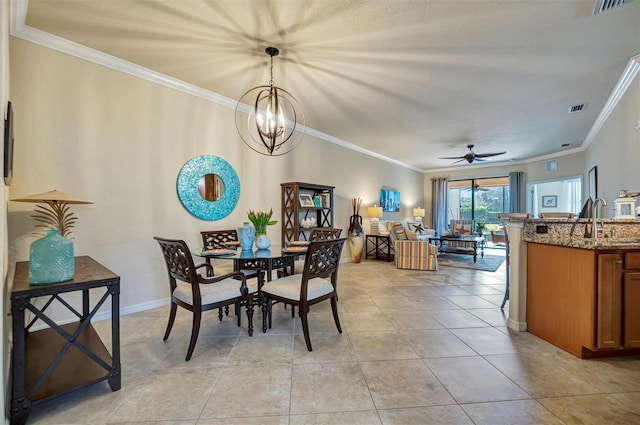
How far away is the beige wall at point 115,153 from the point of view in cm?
230

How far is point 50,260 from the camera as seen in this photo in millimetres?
1461

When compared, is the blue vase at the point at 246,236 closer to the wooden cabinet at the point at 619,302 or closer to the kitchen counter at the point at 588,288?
the kitchen counter at the point at 588,288

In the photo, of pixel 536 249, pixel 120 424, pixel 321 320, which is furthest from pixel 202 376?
pixel 536 249

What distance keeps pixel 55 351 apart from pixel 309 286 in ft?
5.72

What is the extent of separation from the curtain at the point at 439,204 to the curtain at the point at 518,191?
184 centimetres

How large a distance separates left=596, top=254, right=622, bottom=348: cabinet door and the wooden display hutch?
132 inches

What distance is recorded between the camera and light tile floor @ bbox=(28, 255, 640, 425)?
1.45 meters

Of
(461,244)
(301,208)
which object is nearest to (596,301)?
(301,208)

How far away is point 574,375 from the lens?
5.84 feet

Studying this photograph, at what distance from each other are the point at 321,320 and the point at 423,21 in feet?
9.29

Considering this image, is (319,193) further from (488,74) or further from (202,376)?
(202,376)

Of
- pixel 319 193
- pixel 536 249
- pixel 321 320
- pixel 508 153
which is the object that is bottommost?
pixel 321 320

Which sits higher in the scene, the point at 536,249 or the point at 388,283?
the point at 536,249

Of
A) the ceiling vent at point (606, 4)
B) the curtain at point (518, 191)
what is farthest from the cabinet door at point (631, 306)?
the curtain at point (518, 191)
